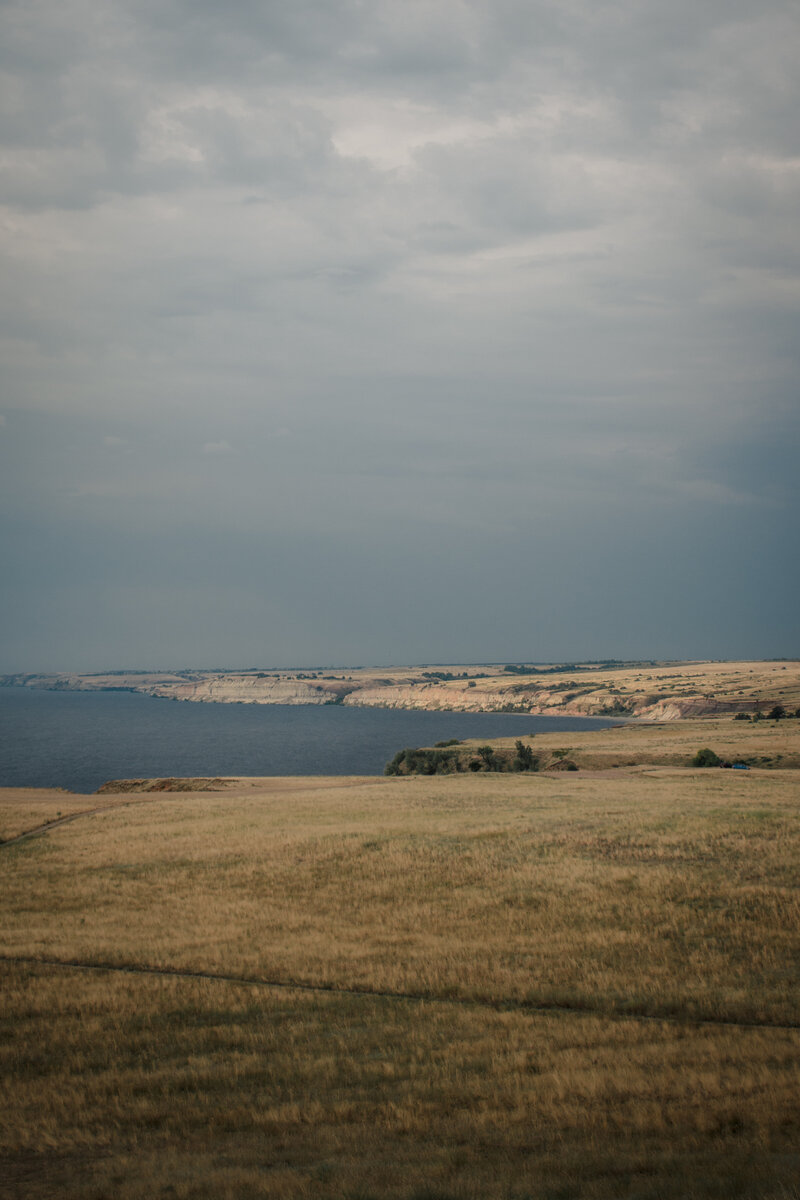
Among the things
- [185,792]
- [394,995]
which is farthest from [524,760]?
[394,995]

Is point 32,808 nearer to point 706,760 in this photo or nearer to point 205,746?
point 706,760

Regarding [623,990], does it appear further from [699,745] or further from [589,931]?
[699,745]

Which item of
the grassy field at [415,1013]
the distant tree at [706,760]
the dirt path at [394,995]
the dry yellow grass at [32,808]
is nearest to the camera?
the grassy field at [415,1013]

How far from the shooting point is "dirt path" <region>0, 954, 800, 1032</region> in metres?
12.6

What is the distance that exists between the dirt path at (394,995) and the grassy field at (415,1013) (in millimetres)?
72

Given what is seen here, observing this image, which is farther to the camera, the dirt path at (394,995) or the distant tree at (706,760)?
the distant tree at (706,760)

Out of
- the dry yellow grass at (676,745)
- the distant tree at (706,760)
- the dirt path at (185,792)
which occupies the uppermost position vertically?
the dirt path at (185,792)


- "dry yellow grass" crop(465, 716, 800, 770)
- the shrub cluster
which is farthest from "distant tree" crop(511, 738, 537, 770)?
"dry yellow grass" crop(465, 716, 800, 770)

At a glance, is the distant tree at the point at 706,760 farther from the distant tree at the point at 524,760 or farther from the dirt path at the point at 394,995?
the dirt path at the point at 394,995

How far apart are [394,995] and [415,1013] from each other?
1160mm

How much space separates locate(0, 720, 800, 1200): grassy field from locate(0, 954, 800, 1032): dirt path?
7 cm

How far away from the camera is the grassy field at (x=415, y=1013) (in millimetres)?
8281

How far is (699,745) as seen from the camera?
72062 mm

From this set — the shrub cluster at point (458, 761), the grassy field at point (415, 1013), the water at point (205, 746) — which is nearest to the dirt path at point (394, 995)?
the grassy field at point (415, 1013)
